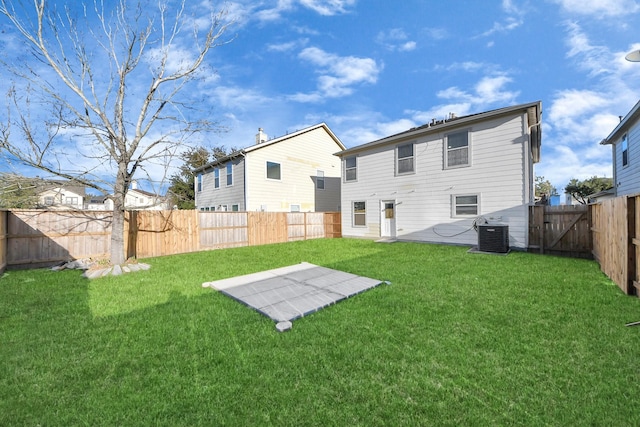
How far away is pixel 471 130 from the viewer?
10.3m

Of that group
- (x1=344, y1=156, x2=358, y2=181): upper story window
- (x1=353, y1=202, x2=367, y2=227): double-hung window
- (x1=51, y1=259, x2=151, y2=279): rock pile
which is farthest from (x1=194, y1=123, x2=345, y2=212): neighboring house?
(x1=51, y1=259, x2=151, y2=279): rock pile

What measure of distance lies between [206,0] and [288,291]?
885cm

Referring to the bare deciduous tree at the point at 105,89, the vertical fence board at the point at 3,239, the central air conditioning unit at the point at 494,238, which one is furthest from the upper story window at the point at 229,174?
the central air conditioning unit at the point at 494,238

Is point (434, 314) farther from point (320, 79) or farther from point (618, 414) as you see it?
point (320, 79)

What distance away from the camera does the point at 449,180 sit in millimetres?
10820

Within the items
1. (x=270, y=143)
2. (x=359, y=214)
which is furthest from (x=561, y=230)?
(x=270, y=143)

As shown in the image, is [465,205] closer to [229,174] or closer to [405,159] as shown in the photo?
[405,159]

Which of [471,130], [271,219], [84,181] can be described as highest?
[471,130]

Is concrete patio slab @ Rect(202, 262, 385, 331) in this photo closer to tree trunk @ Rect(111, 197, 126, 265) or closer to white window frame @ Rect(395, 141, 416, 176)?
tree trunk @ Rect(111, 197, 126, 265)

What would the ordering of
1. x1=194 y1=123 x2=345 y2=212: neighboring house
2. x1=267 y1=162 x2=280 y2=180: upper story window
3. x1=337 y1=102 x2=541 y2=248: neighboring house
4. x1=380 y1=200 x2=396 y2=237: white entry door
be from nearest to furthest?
x1=337 y1=102 x2=541 y2=248: neighboring house → x1=380 y1=200 x2=396 y2=237: white entry door → x1=194 y1=123 x2=345 y2=212: neighboring house → x1=267 y1=162 x2=280 y2=180: upper story window

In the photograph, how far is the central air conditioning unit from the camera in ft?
28.4

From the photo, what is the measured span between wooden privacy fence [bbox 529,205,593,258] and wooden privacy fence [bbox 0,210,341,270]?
396 inches

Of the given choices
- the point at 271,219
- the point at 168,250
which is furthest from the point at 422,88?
the point at 168,250

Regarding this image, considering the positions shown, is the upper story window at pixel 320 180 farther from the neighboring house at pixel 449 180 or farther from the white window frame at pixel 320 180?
the neighboring house at pixel 449 180
